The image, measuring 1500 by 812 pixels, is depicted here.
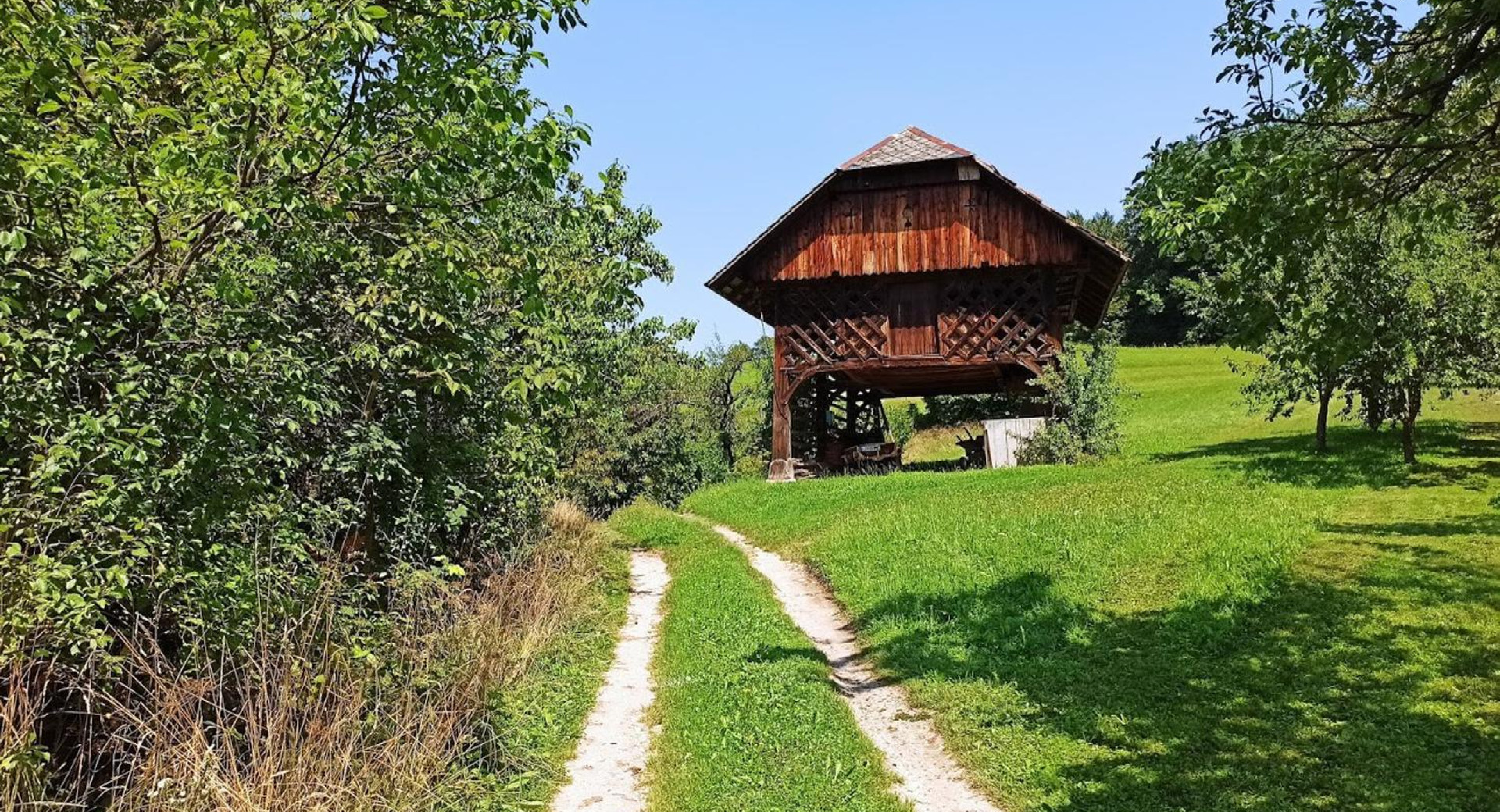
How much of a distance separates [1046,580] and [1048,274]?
42.5 feet

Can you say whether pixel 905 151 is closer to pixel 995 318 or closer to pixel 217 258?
pixel 995 318

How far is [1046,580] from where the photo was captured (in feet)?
33.8

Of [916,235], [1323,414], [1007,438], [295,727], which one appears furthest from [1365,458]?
[295,727]

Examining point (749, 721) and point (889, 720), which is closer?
point (749, 721)

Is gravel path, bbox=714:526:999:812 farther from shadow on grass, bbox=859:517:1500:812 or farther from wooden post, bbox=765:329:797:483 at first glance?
wooden post, bbox=765:329:797:483

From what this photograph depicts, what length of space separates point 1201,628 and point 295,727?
24.8 ft

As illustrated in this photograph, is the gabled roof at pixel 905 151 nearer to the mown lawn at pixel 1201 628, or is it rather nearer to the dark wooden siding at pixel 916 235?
the dark wooden siding at pixel 916 235

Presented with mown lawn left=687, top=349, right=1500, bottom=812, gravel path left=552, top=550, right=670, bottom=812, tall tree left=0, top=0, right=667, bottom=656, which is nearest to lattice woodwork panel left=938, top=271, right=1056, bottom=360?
mown lawn left=687, top=349, right=1500, bottom=812

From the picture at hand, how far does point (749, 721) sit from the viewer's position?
7441 millimetres

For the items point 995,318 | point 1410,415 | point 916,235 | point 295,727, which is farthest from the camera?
point 995,318

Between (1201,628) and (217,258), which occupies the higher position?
(217,258)

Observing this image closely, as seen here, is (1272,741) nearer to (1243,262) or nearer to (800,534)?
(1243,262)

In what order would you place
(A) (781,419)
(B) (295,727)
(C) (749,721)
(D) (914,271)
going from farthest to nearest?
(A) (781,419) → (D) (914,271) → (C) (749,721) → (B) (295,727)

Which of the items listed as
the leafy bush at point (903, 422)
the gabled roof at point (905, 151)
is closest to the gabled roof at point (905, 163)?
the gabled roof at point (905, 151)
